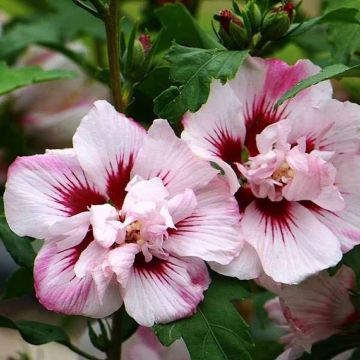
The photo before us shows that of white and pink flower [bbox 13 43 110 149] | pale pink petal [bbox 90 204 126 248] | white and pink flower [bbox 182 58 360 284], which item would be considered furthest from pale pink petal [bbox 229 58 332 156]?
white and pink flower [bbox 13 43 110 149]

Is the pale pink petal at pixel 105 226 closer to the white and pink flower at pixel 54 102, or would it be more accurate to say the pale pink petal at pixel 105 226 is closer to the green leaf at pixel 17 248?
the green leaf at pixel 17 248

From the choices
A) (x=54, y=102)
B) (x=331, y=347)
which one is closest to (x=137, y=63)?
(x=331, y=347)

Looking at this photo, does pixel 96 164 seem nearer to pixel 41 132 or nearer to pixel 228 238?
pixel 228 238

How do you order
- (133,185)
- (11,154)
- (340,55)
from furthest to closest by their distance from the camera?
(11,154)
(340,55)
(133,185)

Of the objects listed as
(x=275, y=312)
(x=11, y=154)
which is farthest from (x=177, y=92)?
(x=11, y=154)

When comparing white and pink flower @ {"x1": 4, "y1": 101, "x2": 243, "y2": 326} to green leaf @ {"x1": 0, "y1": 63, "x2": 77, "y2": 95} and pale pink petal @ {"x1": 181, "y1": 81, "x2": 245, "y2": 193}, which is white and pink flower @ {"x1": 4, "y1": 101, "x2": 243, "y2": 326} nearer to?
pale pink petal @ {"x1": 181, "y1": 81, "x2": 245, "y2": 193}

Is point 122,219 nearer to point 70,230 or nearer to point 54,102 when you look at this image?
point 70,230

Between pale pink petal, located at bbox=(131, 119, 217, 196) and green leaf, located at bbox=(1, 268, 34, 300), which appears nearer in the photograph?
pale pink petal, located at bbox=(131, 119, 217, 196)

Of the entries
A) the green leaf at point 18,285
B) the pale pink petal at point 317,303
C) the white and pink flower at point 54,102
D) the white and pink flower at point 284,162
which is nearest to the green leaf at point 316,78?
the white and pink flower at point 284,162
